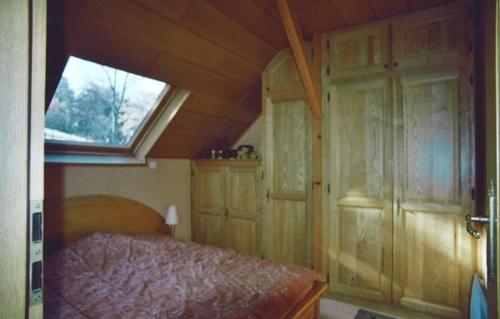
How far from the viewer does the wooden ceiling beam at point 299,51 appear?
85.1 inches

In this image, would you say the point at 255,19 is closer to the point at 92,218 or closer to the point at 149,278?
the point at 149,278

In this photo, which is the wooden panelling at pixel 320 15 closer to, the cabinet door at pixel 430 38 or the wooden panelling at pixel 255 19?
the wooden panelling at pixel 255 19

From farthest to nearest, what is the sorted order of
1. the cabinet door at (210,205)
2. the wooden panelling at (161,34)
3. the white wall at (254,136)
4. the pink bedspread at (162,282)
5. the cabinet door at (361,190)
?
1. the white wall at (254,136)
2. the cabinet door at (210,205)
3. the cabinet door at (361,190)
4. the wooden panelling at (161,34)
5. the pink bedspread at (162,282)

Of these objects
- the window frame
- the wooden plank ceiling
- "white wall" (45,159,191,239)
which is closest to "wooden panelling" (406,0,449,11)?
the wooden plank ceiling

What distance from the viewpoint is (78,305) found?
1.56m

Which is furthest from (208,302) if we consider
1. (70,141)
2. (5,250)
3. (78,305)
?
(70,141)

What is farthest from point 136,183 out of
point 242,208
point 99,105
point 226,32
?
point 226,32

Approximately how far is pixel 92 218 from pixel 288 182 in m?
1.91

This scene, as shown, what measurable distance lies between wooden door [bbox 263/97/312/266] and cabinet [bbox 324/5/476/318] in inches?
9.3

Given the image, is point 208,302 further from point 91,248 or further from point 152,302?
point 91,248

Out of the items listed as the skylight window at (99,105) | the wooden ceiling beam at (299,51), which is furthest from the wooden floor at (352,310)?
the skylight window at (99,105)

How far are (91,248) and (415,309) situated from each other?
264 cm

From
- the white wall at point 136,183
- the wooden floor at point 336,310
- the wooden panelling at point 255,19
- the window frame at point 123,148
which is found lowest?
the wooden floor at point 336,310

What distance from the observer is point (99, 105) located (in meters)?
2.79
